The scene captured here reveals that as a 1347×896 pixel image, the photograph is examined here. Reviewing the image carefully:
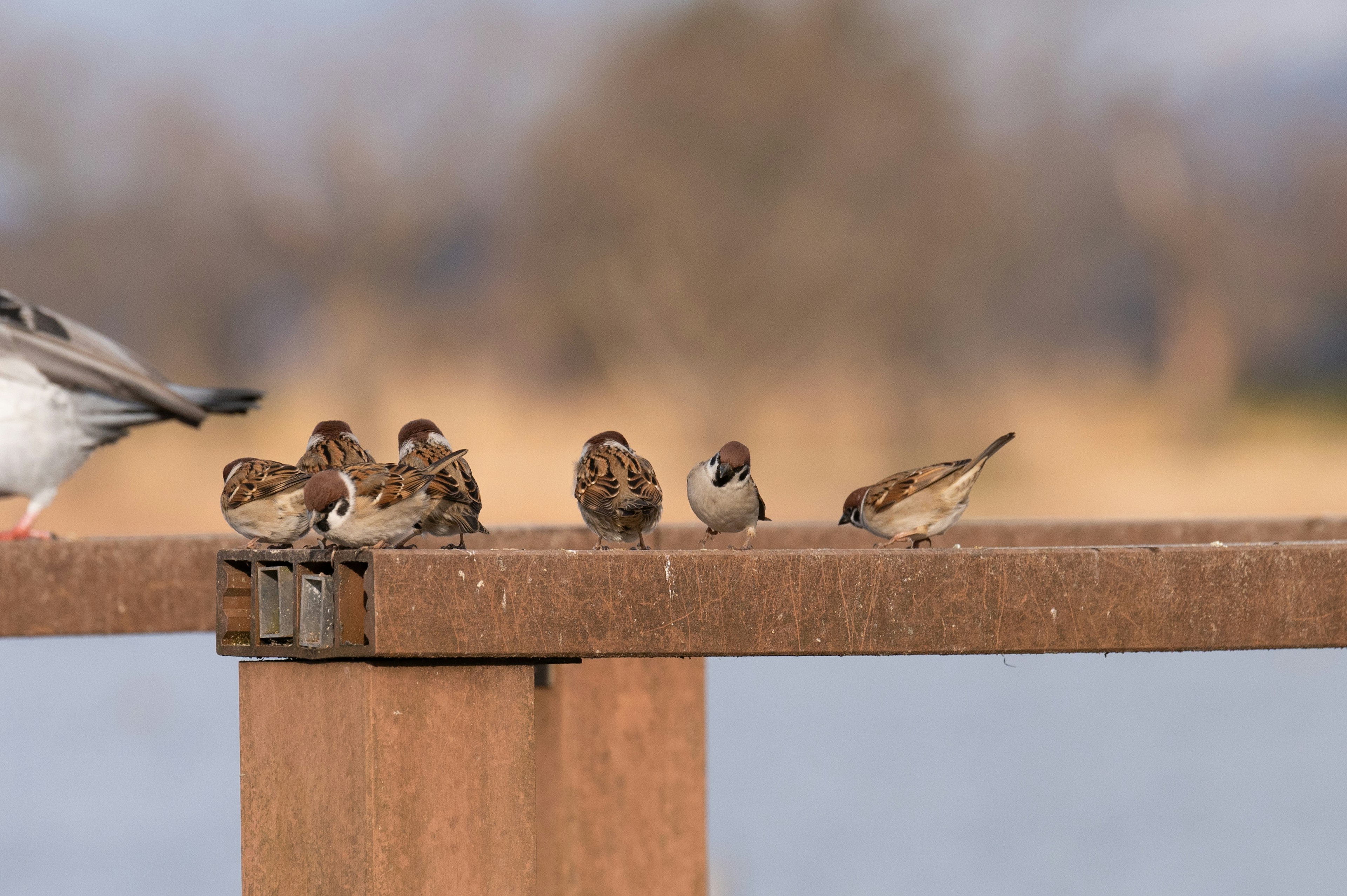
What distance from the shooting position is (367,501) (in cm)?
452

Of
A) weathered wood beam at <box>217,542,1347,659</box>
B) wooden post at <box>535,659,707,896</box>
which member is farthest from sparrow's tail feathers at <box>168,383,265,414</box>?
weathered wood beam at <box>217,542,1347,659</box>

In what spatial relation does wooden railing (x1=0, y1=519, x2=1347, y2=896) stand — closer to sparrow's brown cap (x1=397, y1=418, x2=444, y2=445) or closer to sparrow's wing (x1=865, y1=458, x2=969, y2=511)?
sparrow's wing (x1=865, y1=458, x2=969, y2=511)

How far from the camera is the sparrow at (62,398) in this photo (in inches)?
289

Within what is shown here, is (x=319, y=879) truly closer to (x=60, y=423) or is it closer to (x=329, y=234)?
(x=60, y=423)

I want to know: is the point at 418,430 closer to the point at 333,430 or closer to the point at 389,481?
the point at 333,430

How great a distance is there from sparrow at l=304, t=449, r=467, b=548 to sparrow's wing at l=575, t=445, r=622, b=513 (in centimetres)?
48

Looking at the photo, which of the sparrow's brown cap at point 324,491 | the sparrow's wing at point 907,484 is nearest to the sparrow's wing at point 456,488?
the sparrow's brown cap at point 324,491

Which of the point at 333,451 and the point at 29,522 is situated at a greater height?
the point at 333,451

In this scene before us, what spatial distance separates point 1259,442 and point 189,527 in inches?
557

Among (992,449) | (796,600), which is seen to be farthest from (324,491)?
(992,449)

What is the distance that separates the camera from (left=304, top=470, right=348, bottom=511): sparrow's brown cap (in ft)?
14.6

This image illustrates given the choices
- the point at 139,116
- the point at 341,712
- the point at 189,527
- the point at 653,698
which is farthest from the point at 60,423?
the point at 139,116

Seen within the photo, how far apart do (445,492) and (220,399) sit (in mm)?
2874

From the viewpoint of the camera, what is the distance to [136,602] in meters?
5.71
